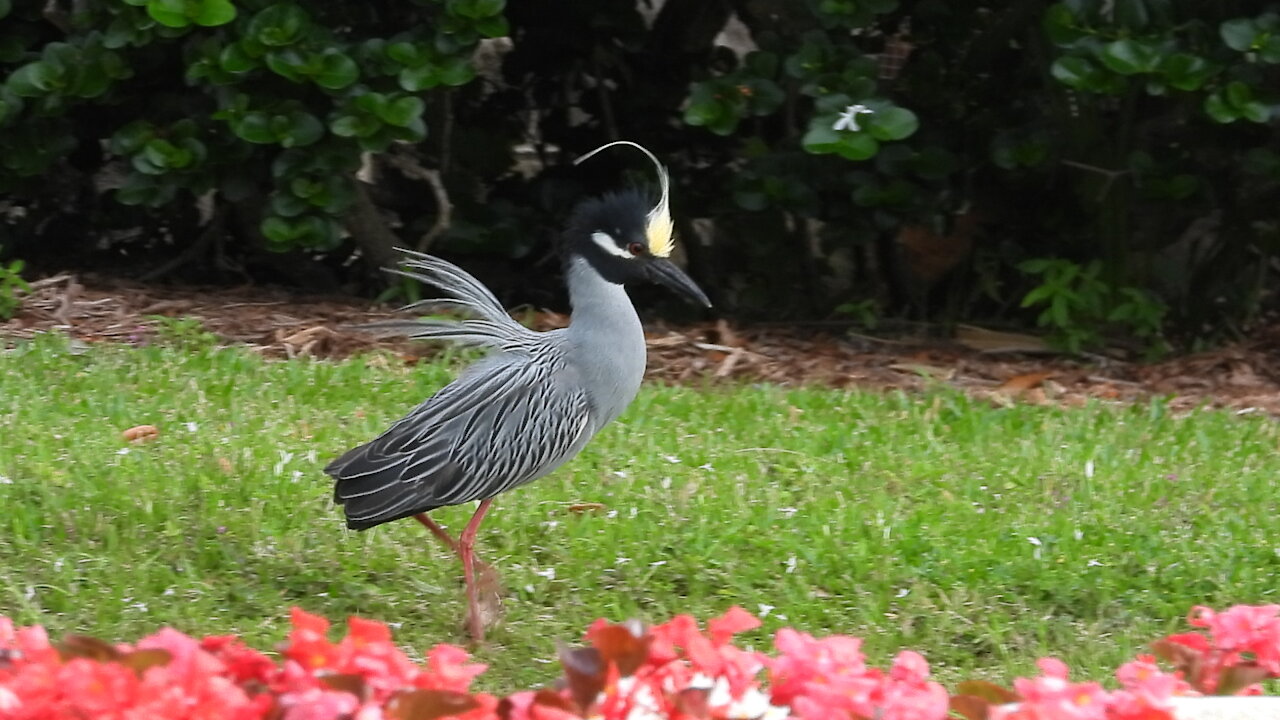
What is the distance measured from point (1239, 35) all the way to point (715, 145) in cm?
287

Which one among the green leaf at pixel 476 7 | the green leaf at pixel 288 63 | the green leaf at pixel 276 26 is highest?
the green leaf at pixel 476 7

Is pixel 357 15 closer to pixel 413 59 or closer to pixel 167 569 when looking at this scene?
pixel 413 59

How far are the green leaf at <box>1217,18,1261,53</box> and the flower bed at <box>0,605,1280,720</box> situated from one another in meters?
4.64

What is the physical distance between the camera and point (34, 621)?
415 centimetres

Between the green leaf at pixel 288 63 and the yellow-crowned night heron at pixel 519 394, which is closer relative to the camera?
the yellow-crowned night heron at pixel 519 394

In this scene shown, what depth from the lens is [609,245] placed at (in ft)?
15.2

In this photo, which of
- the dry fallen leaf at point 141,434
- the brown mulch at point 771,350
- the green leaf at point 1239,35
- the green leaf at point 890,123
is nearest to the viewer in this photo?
the dry fallen leaf at point 141,434

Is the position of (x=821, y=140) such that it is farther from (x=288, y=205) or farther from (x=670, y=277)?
(x=288, y=205)

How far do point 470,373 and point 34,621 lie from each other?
1.44 m

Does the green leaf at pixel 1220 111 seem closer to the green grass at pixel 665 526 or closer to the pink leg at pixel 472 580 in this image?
the green grass at pixel 665 526

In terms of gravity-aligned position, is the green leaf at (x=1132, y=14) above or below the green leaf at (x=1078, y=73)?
above

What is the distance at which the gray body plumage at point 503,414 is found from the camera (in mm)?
4324

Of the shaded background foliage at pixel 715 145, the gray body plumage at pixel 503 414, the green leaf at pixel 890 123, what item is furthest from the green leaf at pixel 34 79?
the green leaf at pixel 890 123

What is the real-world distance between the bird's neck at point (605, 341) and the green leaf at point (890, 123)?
249 cm
